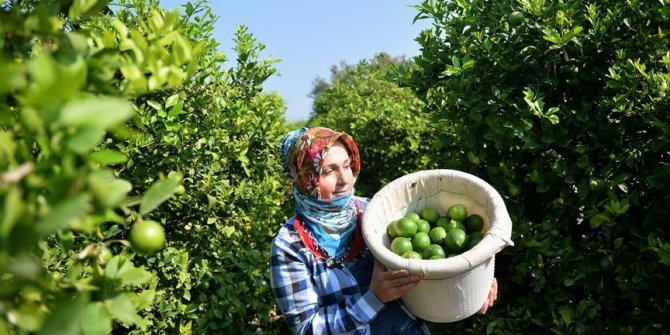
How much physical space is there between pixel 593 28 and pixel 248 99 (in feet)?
6.61

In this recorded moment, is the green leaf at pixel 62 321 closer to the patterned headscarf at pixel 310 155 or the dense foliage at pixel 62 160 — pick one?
the dense foliage at pixel 62 160

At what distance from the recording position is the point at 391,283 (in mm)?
1764

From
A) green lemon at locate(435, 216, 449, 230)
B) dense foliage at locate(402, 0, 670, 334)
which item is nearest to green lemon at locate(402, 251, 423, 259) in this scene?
green lemon at locate(435, 216, 449, 230)

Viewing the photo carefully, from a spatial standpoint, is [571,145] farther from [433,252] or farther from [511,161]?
[433,252]

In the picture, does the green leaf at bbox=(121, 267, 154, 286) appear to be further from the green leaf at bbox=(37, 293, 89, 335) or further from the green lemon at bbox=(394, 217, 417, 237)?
the green lemon at bbox=(394, 217, 417, 237)

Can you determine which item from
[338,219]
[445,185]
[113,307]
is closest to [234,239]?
[338,219]

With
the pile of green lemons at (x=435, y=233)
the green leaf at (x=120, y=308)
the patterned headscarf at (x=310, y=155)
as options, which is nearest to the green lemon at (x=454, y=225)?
the pile of green lemons at (x=435, y=233)

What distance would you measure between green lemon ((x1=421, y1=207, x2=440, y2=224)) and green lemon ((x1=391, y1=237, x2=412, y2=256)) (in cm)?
24

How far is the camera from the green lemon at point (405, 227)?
6.53 ft

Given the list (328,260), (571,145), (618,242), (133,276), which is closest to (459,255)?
(328,260)

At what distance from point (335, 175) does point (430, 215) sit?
0.45 metres

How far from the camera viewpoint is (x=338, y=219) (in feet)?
6.73

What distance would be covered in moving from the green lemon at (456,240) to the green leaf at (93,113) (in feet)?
4.90

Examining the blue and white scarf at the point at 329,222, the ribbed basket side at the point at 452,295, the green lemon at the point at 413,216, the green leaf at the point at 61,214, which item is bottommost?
the ribbed basket side at the point at 452,295
